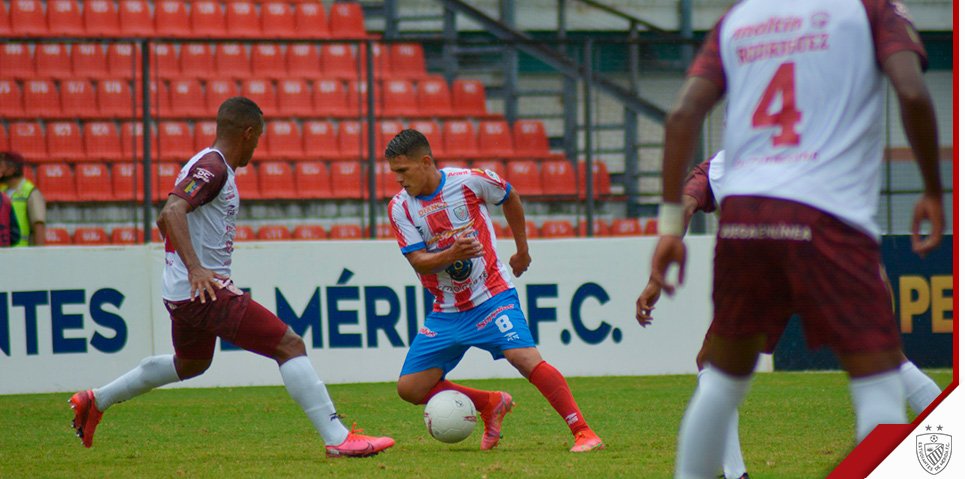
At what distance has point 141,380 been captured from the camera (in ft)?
21.4

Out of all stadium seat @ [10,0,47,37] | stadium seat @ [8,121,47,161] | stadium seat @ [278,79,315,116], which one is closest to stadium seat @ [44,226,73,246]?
stadium seat @ [8,121,47,161]

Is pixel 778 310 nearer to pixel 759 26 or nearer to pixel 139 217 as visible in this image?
pixel 759 26

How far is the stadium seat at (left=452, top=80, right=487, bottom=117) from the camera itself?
1627 centimetres

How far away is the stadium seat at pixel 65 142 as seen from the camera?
512 inches

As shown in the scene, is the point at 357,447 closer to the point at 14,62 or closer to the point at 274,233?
the point at 274,233

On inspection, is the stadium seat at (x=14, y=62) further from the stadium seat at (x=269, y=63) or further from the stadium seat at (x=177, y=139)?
the stadium seat at (x=269, y=63)

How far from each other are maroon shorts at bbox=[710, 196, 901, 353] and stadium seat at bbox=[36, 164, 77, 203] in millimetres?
10546

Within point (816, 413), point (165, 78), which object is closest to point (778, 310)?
point (816, 413)

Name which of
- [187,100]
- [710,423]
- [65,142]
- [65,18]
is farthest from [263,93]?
[710,423]

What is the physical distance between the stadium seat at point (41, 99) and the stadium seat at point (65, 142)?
165 mm

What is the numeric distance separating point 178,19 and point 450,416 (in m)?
11.7

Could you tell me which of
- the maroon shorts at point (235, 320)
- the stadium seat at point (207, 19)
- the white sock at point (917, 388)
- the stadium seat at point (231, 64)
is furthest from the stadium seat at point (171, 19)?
the white sock at point (917, 388)

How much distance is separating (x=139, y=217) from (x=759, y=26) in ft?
30.6

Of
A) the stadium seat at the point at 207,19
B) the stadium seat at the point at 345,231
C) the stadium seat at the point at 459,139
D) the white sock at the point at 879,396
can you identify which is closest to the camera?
the white sock at the point at 879,396
